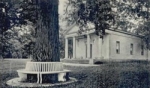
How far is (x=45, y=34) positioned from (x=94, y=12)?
2911mm

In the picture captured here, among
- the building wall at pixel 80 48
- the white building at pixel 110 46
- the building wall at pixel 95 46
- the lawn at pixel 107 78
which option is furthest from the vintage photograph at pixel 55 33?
the building wall at pixel 80 48

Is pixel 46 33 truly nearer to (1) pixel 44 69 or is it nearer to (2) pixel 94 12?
(1) pixel 44 69

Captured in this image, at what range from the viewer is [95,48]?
24172 mm

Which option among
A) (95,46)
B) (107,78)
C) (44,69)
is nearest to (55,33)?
(44,69)

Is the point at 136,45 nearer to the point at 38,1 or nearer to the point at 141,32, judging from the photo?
the point at 141,32

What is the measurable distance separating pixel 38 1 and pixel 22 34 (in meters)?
4.51

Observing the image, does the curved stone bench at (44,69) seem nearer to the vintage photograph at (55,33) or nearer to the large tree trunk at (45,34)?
the vintage photograph at (55,33)

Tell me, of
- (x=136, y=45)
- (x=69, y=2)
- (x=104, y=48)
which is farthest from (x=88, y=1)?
(x=136, y=45)

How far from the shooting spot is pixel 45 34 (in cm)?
770

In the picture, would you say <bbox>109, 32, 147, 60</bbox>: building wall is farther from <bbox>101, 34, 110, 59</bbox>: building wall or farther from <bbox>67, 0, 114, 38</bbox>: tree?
<bbox>67, 0, 114, 38</bbox>: tree

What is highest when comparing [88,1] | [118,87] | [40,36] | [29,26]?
[88,1]

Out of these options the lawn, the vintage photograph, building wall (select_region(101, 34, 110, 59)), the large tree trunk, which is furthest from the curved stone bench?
building wall (select_region(101, 34, 110, 59))

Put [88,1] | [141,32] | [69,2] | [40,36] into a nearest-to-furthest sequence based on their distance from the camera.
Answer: [40,36], [88,1], [69,2], [141,32]

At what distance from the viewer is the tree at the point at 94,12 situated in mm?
9366
